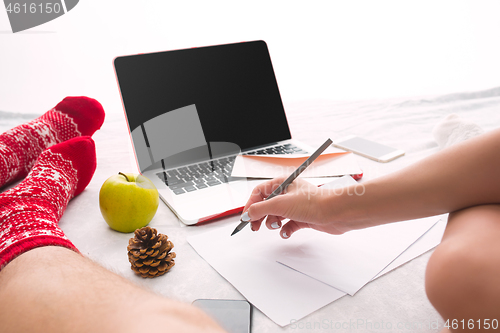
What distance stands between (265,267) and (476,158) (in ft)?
1.00

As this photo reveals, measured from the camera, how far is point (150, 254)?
522mm

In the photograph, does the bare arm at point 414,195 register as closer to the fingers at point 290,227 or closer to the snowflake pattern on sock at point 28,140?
the fingers at point 290,227

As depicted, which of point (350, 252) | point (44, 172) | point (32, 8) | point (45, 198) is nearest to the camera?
point (350, 252)

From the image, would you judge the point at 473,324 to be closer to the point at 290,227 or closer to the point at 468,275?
the point at 468,275

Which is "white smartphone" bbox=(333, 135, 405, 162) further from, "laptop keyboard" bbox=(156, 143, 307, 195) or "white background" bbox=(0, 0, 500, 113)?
"white background" bbox=(0, 0, 500, 113)

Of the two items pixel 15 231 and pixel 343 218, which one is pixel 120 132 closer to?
pixel 15 231

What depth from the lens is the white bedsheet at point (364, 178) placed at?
0.45 meters

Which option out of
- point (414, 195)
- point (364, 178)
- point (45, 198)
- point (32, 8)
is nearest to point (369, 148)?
point (364, 178)

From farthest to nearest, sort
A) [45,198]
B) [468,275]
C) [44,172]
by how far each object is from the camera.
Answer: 1. [44,172]
2. [45,198]
3. [468,275]

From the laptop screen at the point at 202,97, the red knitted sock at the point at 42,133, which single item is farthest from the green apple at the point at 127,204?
the red knitted sock at the point at 42,133

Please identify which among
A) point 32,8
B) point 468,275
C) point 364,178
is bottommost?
point 364,178

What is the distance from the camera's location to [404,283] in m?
0.50

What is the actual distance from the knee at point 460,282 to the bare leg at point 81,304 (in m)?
0.20

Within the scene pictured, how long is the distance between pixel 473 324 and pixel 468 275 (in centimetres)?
4
